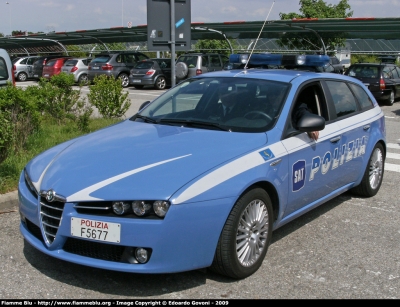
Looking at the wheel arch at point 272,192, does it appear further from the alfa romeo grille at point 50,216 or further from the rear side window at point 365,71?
the rear side window at point 365,71

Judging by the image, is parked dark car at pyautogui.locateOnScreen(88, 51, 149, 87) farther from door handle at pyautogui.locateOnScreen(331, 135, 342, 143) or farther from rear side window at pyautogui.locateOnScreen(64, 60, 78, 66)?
door handle at pyautogui.locateOnScreen(331, 135, 342, 143)

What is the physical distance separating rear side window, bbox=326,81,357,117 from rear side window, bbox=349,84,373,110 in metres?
0.16

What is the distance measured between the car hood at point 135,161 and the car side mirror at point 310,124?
0.42 metres

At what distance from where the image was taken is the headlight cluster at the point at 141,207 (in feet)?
11.7

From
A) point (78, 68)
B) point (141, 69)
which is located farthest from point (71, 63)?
point (141, 69)

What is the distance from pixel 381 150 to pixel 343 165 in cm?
137

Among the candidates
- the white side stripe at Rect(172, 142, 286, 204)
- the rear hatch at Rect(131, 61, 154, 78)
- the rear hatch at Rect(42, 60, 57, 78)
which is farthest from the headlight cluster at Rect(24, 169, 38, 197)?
the rear hatch at Rect(42, 60, 57, 78)

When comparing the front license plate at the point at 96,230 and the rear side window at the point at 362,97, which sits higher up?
the rear side window at the point at 362,97

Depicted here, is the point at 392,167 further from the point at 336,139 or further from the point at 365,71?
the point at 365,71

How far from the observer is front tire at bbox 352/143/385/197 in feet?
20.7

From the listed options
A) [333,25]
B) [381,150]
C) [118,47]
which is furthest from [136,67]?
[118,47]

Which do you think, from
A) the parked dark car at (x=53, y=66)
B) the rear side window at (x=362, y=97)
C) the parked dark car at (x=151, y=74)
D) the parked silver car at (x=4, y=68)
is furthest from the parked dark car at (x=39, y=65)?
the rear side window at (x=362, y=97)

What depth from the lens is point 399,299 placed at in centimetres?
383

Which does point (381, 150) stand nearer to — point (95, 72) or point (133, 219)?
point (133, 219)
